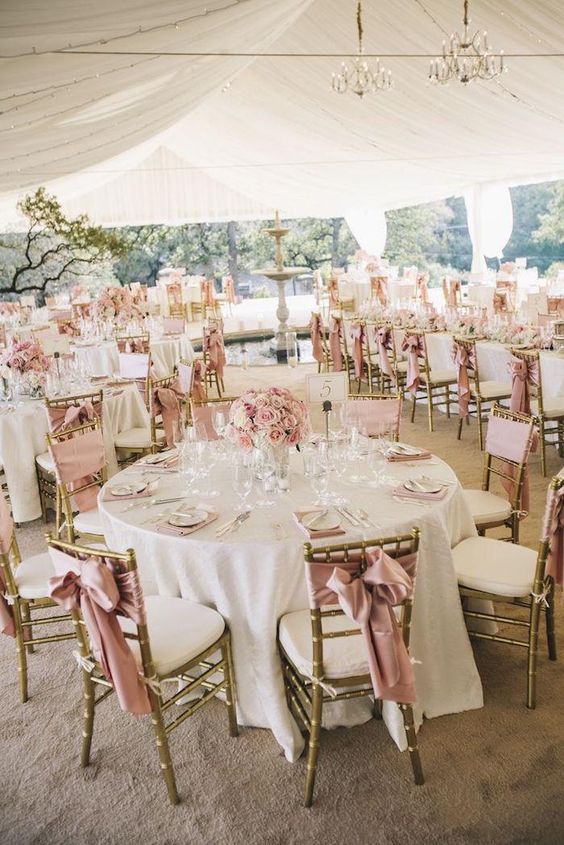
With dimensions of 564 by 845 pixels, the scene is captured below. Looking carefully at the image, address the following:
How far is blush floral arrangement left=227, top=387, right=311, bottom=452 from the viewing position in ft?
10.3

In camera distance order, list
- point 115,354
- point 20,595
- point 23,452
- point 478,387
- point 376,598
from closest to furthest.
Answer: point 376,598
point 20,595
point 23,452
point 478,387
point 115,354

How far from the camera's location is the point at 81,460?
408cm

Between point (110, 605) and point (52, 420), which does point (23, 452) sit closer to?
point (52, 420)

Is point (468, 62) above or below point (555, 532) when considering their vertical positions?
above

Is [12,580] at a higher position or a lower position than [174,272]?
lower

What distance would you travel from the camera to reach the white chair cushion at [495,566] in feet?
9.80

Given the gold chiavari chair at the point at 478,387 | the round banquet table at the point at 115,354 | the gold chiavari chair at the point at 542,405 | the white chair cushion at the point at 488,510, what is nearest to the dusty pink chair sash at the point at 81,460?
the white chair cushion at the point at 488,510

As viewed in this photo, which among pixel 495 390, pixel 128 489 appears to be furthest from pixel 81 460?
pixel 495 390

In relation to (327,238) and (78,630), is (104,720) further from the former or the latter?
(327,238)

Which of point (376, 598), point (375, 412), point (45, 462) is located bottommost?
point (45, 462)

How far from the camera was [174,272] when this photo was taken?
16.8 metres

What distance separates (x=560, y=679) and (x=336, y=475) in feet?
4.22

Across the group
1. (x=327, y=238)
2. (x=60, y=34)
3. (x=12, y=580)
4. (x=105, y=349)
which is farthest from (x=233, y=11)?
(x=327, y=238)

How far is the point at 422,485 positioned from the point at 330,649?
922mm
